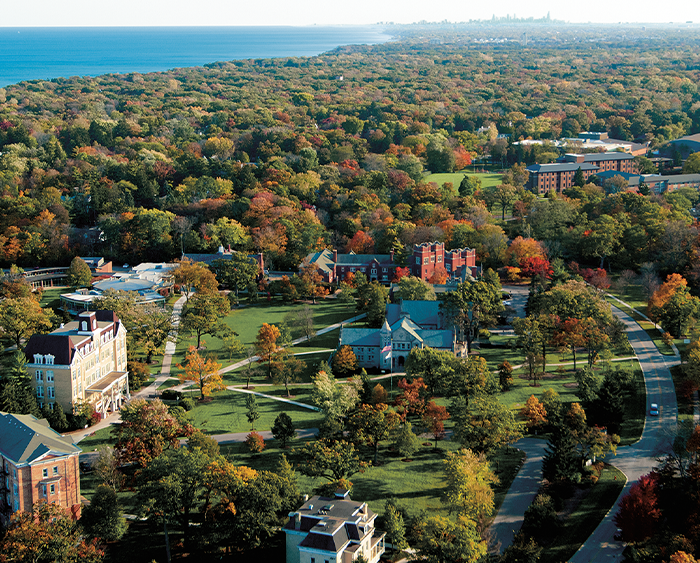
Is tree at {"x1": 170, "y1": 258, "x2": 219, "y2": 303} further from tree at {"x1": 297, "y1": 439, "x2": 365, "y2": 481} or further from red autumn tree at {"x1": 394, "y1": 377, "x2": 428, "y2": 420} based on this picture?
tree at {"x1": 297, "y1": 439, "x2": 365, "y2": 481}

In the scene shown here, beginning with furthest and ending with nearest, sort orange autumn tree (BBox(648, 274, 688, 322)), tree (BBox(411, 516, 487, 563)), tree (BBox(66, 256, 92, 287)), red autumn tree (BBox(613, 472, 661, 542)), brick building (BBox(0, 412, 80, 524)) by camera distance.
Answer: tree (BBox(66, 256, 92, 287)), orange autumn tree (BBox(648, 274, 688, 322)), brick building (BBox(0, 412, 80, 524)), red autumn tree (BBox(613, 472, 661, 542)), tree (BBox(411, 516, 487, 563))

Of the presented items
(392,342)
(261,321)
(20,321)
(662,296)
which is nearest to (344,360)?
(392,342)

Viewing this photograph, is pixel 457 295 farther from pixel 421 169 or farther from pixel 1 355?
pixel 421 169

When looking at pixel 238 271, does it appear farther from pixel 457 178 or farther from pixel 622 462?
pixel 457 178

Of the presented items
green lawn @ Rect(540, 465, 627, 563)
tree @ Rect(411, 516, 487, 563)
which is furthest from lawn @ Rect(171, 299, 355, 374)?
tree @ Rect(411, 516, 487, 563)

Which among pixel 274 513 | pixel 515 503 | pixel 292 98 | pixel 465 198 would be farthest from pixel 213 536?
pixel 292 98

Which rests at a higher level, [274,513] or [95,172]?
[95,172]
